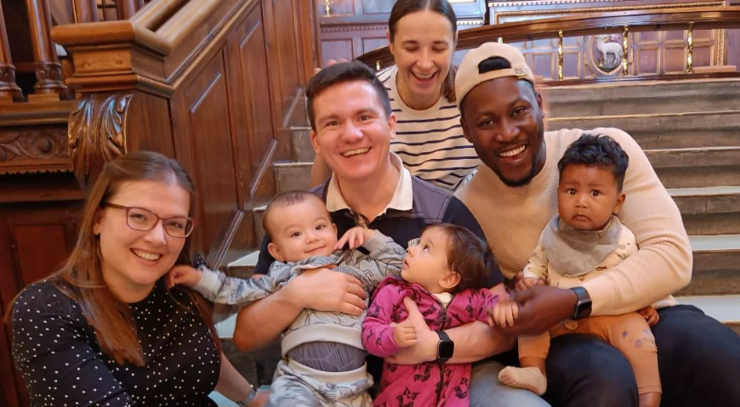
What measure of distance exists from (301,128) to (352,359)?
6.57 feet

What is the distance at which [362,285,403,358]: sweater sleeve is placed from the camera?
120cm

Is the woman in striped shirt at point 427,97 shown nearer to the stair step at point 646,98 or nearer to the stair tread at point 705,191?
the stair tread at point 705,191

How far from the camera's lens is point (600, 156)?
1390mm

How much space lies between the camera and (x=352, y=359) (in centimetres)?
127

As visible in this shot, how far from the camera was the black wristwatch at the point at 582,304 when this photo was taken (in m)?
1.29

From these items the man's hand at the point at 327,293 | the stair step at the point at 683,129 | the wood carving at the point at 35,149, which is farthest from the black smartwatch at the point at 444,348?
the stair step at the point at 683,129

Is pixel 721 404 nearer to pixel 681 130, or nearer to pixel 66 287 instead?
pixel 66 287

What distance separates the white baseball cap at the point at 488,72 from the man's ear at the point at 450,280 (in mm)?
537

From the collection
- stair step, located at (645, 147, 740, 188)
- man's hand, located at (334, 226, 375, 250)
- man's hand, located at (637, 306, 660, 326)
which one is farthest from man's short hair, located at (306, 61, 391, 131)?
stair step, located at (645, 147, 740, 188)

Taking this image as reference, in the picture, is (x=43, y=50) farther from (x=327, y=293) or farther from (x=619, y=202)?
(x=619, y=202)

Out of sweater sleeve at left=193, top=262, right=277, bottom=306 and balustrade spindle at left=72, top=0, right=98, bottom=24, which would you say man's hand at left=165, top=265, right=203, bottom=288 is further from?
balustrade spindle at left=72, top=0, right=98, bottom=24

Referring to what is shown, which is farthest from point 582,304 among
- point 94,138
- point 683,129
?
point 683,129

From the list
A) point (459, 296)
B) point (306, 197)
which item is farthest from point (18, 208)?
point (459, 296)

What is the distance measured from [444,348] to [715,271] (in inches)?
67.8
